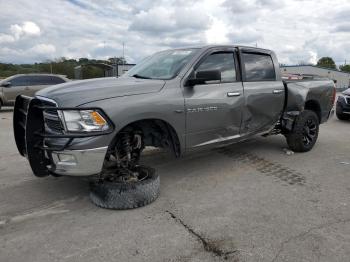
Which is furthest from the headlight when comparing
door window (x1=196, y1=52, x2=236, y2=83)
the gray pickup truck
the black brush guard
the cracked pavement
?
door window (x1=196, y1=52, x2=236, y2=83)

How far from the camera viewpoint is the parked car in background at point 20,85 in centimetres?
1466

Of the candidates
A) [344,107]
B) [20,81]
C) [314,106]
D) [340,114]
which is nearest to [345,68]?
[340,114]

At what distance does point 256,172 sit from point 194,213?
1.86 m

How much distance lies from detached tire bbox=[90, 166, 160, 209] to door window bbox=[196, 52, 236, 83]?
1819 millimetres

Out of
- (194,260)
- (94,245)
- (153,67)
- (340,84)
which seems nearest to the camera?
(194,260)

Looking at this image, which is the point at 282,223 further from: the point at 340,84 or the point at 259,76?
the point at 340,84

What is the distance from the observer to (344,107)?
11117mm

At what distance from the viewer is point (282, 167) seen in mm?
5695

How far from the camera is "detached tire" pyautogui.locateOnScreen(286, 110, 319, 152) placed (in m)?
6.29

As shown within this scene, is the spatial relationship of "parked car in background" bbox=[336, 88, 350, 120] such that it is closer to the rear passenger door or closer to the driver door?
the rear passenger door

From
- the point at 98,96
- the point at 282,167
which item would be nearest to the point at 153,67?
the point at 98,96

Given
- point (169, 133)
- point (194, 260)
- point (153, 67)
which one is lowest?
point (194, 260)

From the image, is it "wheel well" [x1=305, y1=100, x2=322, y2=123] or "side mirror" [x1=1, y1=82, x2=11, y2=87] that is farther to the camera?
"side mirror" [x1=1, y1=82, x2=11, y2=87]

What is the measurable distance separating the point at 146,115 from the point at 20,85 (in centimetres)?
1274
